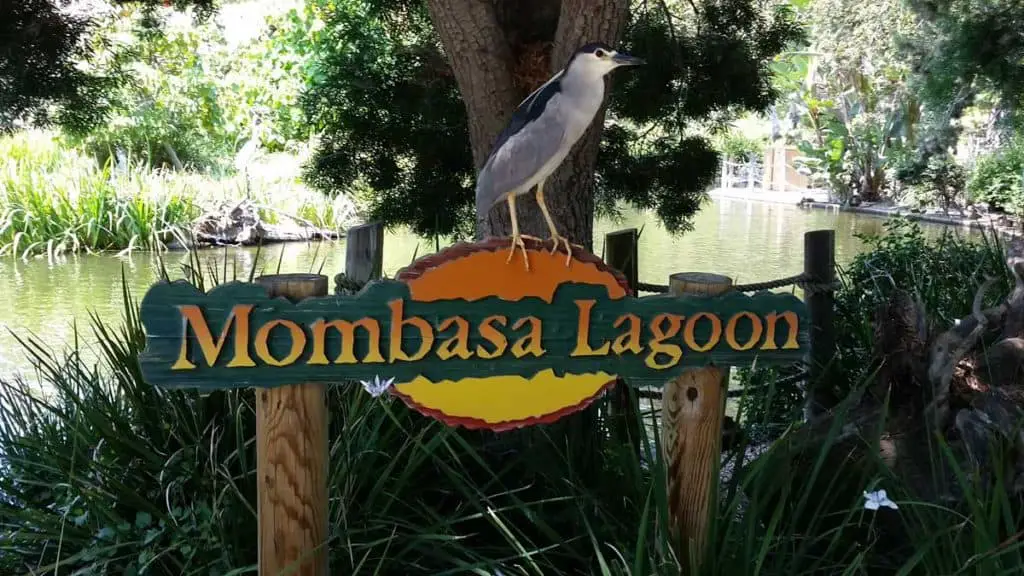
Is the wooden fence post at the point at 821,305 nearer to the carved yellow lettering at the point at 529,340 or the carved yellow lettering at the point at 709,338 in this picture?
the carved yellow lettering at the point at 709,338

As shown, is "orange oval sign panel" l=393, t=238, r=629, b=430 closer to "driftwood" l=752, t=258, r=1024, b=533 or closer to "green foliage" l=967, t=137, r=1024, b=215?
"driftwood" l=752, t=258, r=1024, b=533

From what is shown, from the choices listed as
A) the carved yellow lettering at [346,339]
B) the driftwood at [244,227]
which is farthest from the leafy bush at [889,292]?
the driftwood at [244,227]

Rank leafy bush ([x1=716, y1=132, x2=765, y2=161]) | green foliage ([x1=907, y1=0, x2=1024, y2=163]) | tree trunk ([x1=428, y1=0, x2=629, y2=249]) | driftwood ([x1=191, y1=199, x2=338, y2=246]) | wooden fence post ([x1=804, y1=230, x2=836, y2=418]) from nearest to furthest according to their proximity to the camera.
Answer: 1. tree trunk ([x1=428, y1=0, x2=629, y2=249])
2. wooden fence post ([x1=804, y1=230, x2=836, y2=418])
3. green foliage ([x1=907, y1=0, x2=1024, y2=163])
4. driftwood ([x1=191, y1=199, x2=338, y2=246])
5. leafy bush ([x1=716, y1=132, x2=765, y2=161])

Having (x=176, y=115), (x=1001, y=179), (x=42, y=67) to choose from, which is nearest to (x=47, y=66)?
(x=42, y=67)

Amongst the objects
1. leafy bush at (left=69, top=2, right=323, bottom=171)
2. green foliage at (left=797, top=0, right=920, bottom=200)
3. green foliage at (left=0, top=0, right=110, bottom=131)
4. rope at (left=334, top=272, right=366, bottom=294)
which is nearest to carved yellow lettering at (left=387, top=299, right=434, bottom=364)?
rope at (left=334, top=272, right=366, bottom=294)

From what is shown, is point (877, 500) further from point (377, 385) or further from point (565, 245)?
point (377, 385)

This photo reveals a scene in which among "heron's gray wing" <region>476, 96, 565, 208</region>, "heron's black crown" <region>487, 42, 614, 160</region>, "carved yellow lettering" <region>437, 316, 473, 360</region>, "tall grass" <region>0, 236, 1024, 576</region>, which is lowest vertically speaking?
"tall grass" <region>0, 236, 1024, 576</region>

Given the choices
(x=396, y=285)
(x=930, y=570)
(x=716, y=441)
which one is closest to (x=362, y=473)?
(x=396, y=285)

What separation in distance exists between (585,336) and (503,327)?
6.1 inches

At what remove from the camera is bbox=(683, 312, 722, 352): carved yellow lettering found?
1.63 meters

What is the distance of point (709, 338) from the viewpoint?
1646 mm

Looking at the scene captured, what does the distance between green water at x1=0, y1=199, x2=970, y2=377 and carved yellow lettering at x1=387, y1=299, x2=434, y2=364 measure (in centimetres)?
278

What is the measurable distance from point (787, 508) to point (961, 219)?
10087 mm

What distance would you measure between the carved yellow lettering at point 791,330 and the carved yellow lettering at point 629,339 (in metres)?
0.25
